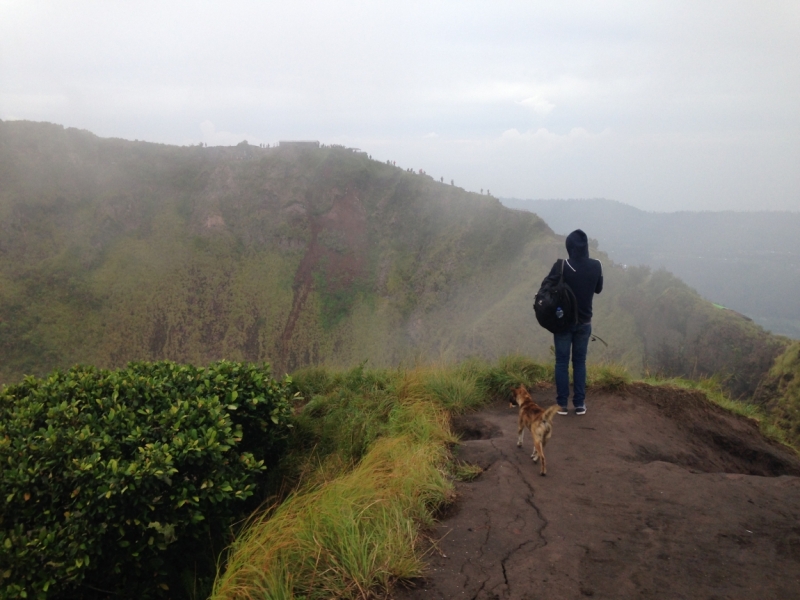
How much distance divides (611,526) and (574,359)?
2.63m

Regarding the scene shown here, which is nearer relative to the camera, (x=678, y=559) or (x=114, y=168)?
(x=678, y=559)

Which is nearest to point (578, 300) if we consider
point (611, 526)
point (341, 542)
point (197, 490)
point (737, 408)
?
point (611, 526)

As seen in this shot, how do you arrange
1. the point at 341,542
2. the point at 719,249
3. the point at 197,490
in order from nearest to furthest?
the point at 341,542, the point at 197,490, the point at 719,249

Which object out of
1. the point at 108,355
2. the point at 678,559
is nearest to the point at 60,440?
the point at 678,559

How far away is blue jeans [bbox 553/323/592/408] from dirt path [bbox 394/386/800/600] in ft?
1.41

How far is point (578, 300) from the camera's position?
5699 millimetres

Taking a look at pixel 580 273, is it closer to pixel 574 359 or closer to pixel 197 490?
pixel 574 359

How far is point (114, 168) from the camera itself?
58438 mm

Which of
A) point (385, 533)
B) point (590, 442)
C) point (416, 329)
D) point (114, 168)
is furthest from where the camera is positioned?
point (114, 168)

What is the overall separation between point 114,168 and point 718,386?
64479 mm

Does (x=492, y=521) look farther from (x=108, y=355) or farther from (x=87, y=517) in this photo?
(x=108, y=355)

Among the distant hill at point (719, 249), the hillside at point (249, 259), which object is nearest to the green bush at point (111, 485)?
the hillside at point (249, 259)

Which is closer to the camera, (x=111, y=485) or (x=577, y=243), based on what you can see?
(x=111, y=485)

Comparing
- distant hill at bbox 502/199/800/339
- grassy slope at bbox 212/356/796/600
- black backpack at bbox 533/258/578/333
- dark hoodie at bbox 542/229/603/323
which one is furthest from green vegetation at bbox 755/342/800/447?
distant hill at bbox 502/199/800/339
